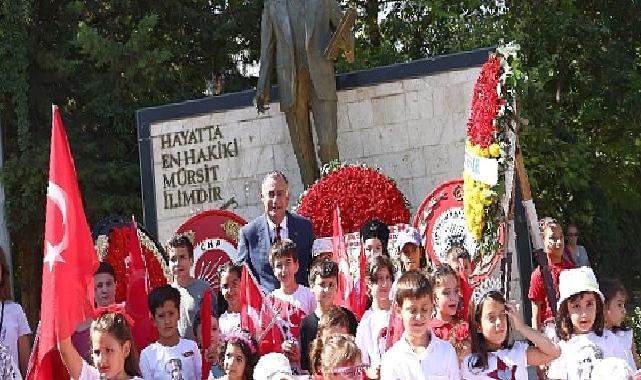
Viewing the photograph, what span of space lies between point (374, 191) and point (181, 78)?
24.9 feet

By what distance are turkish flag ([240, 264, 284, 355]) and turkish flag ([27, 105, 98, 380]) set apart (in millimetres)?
1360

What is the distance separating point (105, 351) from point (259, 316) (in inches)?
64.3

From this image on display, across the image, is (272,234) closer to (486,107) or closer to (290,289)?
(290,289)

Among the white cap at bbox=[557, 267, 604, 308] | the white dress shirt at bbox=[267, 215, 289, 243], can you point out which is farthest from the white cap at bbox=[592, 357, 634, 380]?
the white dress shirt at bbox=[267, 215, 289, 243]

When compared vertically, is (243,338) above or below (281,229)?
below

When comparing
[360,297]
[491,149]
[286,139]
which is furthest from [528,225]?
A: [286,139]

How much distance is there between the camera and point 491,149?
8141 mm

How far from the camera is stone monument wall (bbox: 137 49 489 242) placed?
1227 centimetres

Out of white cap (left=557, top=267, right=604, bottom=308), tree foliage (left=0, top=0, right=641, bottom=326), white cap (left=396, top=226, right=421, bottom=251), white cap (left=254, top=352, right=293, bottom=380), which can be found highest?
tree foliage (left=0, top=0, right=641, bottom=326)

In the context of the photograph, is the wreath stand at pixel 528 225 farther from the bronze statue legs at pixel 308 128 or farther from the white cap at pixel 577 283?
the bronze statue legs at pixel 308 128

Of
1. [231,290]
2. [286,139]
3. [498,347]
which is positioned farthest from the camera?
[286,139]

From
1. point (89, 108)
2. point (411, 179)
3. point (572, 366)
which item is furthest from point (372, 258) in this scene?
point (89, 108)

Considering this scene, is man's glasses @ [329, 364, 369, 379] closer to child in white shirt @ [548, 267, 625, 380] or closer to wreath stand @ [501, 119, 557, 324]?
child in white shirt @ [548, 267, 625, 380]

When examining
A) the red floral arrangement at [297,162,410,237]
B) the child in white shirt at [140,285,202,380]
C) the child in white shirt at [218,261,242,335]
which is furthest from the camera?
the red floral arrangement at [297,162,410,237]
